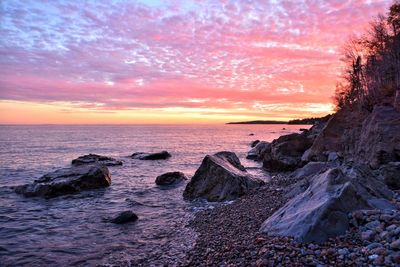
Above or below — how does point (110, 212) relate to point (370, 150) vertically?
below

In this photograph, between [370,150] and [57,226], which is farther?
[370,150]

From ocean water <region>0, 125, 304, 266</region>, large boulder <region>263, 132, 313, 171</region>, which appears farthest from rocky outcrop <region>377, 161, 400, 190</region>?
large boulder <region>263, 132, 313, 171</region>

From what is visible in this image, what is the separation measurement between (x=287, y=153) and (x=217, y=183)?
598 inches

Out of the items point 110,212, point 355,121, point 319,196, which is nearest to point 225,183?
point 110,212

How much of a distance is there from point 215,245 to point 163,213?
272 inches

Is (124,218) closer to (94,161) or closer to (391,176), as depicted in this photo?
(391,176)

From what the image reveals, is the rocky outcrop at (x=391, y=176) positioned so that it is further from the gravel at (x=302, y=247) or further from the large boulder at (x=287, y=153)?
the large boulder at (x=287, y=153)

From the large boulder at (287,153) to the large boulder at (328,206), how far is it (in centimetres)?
1976

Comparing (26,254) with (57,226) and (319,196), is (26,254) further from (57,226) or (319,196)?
(319,196)

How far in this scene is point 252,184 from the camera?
731 inches

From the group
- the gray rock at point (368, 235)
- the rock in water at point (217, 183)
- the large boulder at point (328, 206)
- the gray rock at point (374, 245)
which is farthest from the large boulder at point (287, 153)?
the gray rock at point (374, 245)

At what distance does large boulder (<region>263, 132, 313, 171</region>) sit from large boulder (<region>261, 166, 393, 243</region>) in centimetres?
1976

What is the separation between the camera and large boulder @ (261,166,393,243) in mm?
7906

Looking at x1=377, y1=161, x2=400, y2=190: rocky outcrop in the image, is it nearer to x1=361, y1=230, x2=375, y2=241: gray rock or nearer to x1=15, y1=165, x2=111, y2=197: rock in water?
x1=361, y1=230, x2=375, y2=241: gray rock
